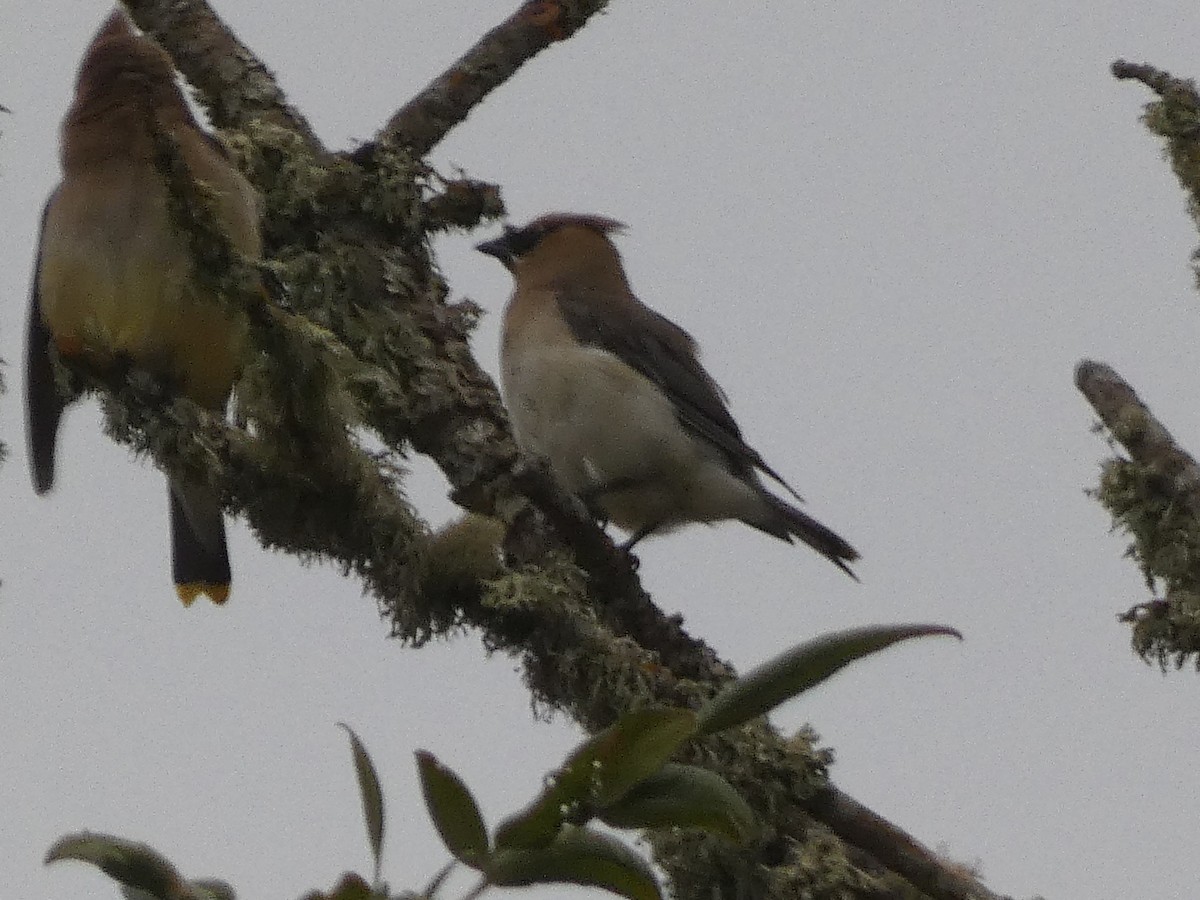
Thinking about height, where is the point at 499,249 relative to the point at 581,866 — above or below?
above

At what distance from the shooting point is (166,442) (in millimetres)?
2457

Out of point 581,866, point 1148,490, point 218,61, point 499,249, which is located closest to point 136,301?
point 218,61

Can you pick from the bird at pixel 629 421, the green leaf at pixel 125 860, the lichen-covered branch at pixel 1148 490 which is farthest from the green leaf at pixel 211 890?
the bird at pixel 629 421

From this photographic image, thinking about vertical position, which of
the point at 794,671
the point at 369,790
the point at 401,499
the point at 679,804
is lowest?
the point at 369,790

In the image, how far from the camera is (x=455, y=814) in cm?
141

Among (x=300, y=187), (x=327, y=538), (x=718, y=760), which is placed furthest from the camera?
(x=300, y=187)

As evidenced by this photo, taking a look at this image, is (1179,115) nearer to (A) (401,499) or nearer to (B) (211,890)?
(A) (401,499)

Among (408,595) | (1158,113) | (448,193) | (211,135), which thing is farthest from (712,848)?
(211,135)

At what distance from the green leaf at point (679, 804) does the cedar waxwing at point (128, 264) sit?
2359 millimetres

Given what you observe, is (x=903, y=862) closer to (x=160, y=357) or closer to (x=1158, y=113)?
(x=1158, y=113)

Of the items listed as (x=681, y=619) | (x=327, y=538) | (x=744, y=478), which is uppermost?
(x=744, y=478)

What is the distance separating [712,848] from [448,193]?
186 centimetres

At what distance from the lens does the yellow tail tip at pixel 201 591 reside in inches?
184

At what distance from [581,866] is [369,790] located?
0.18m
